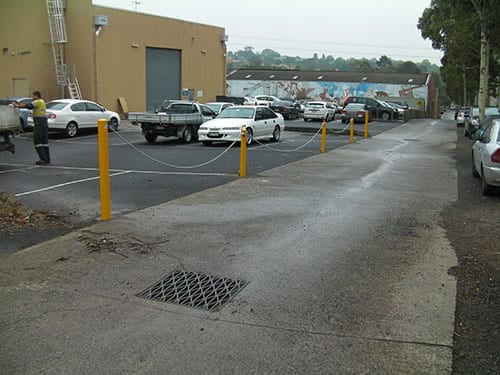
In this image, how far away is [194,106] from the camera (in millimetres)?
22609

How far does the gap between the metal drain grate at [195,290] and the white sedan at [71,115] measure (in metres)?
18.8

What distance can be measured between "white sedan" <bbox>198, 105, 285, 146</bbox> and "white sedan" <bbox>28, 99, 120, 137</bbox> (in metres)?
6.54

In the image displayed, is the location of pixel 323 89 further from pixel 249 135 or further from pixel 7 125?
pixel 7 125

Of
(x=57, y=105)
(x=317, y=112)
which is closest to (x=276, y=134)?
(x=57, y=105)

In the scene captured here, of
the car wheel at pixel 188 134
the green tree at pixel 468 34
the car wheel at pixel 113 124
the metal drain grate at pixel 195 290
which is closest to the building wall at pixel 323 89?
the green tree at pixel 468 34

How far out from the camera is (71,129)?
2348cm

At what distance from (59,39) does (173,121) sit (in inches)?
536

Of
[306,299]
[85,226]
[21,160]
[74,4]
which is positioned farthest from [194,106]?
[306,299]

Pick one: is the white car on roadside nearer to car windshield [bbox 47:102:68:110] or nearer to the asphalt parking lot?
the asphalt parking lot

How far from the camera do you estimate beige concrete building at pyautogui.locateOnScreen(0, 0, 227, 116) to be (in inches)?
1193

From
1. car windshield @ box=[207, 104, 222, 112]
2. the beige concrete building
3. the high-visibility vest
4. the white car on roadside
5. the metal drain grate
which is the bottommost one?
the white car on roadside

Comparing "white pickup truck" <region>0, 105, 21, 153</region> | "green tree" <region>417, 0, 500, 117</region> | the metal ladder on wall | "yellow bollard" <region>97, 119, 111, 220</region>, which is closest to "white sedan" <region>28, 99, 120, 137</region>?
the metal ladder on wall

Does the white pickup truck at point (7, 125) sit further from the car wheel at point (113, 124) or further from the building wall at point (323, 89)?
the building wall at point (323, 89)

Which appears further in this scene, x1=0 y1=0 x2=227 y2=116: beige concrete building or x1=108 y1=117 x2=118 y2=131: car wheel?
x1=0 y1=0 x2=227 y2=116: beige concrete building
